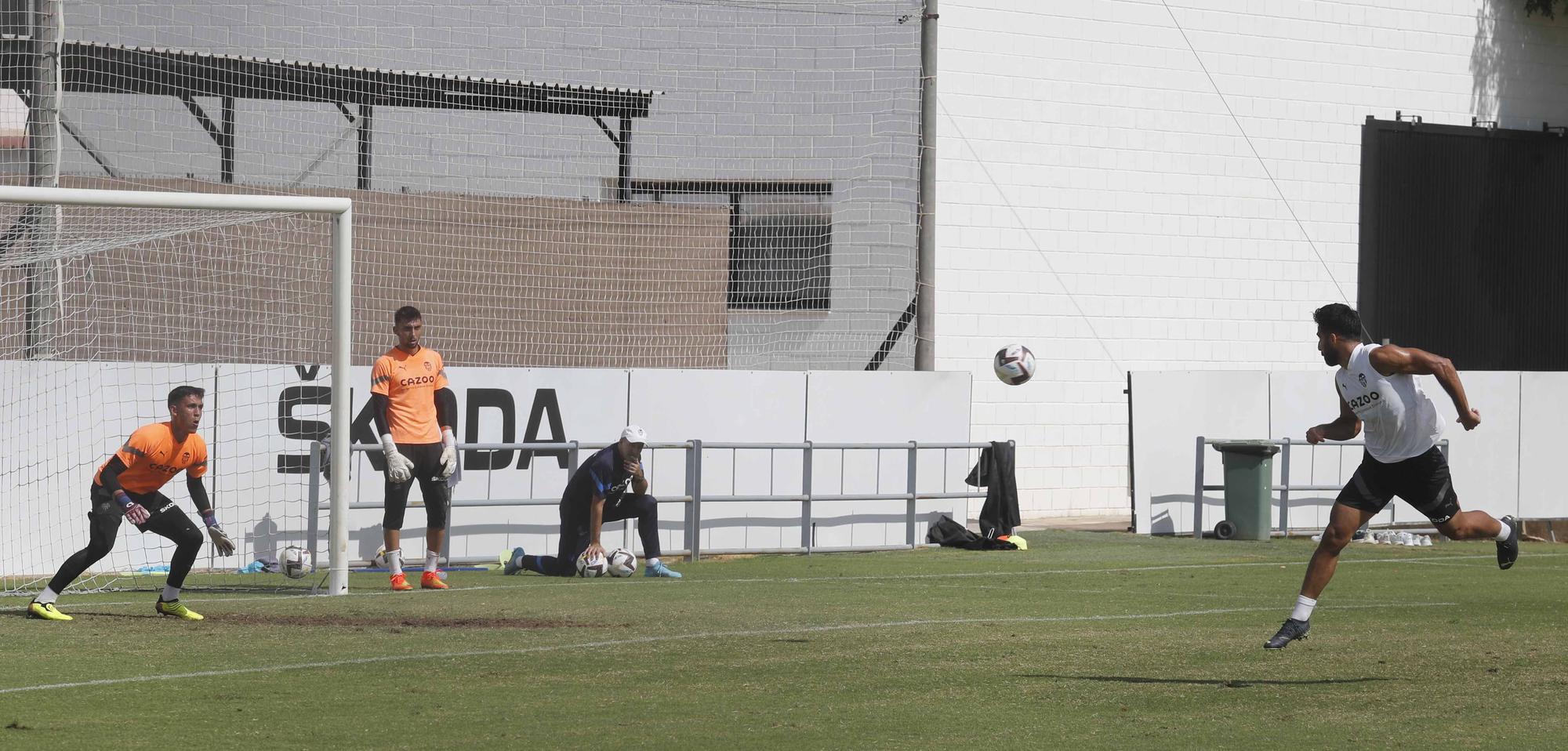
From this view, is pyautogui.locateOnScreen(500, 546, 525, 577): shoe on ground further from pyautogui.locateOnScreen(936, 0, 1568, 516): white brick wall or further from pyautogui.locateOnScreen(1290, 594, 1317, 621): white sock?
pyautogui.locateOnScreen(936, 0, 1568, 516): white brick wall

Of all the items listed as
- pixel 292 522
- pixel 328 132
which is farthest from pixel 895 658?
pixel 328 132

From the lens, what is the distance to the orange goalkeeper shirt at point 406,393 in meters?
12.5

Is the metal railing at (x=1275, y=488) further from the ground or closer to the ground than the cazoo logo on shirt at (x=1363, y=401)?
closer to the ground

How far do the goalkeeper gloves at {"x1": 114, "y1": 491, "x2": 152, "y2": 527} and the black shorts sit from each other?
257 inches

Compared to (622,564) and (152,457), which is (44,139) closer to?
(152,457)

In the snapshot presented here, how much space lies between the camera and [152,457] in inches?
405

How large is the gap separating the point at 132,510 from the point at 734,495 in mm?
6664

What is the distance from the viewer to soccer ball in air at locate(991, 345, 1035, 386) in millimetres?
17531

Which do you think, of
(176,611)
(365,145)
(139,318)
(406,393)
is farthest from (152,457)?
(365,145)

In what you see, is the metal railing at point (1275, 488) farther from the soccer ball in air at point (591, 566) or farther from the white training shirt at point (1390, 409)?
the white training shirt at point (1390, 409)

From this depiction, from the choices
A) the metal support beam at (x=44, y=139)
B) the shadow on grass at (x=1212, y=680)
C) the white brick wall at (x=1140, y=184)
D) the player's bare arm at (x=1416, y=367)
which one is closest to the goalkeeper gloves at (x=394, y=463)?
the metal support beam at (x=44, y=139)

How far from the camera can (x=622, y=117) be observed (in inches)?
717

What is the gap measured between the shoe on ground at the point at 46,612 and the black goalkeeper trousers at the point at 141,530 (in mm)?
100

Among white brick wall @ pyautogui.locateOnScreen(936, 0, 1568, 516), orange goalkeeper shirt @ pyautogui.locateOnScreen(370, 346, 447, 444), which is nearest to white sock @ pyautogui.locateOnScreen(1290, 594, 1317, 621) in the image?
orange goalkeeper shirt @ pyautogui.locateOnScreen(370, 346, 447, 444)
